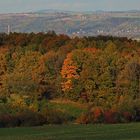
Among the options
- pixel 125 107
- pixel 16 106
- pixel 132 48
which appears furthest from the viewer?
pixel 132 48

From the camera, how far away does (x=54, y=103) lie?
8019cm

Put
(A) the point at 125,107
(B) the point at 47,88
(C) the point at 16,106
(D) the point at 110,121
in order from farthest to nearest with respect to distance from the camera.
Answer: (B) the point at 47,88 → (C) the point at 16,106 → (A) the point at 125,107 → (D) the point at 110,121

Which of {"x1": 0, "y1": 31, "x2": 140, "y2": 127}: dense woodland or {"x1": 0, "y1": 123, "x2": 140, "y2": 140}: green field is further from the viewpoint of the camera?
{"x1": 0, "y1": 31, "x2": 140, "y2": 127}: dense woodland

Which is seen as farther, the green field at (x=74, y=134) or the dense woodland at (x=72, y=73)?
the dense woodland at (x=72, y=73)

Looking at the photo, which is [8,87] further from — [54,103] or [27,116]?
[27,116]

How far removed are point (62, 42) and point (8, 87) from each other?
Result: 16.5m

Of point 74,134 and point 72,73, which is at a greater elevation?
point 74,134

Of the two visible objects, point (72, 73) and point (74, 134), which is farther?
point (72, 73)

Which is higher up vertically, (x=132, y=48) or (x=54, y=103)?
(x=132, y=48)

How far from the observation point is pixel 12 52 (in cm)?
9312

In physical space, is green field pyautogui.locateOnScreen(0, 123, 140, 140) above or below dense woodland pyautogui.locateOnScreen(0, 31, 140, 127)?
above

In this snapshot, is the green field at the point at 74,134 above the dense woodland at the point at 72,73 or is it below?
above

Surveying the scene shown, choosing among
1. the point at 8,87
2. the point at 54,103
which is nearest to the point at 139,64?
the point at 54,103

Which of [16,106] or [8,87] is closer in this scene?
[16,106]
